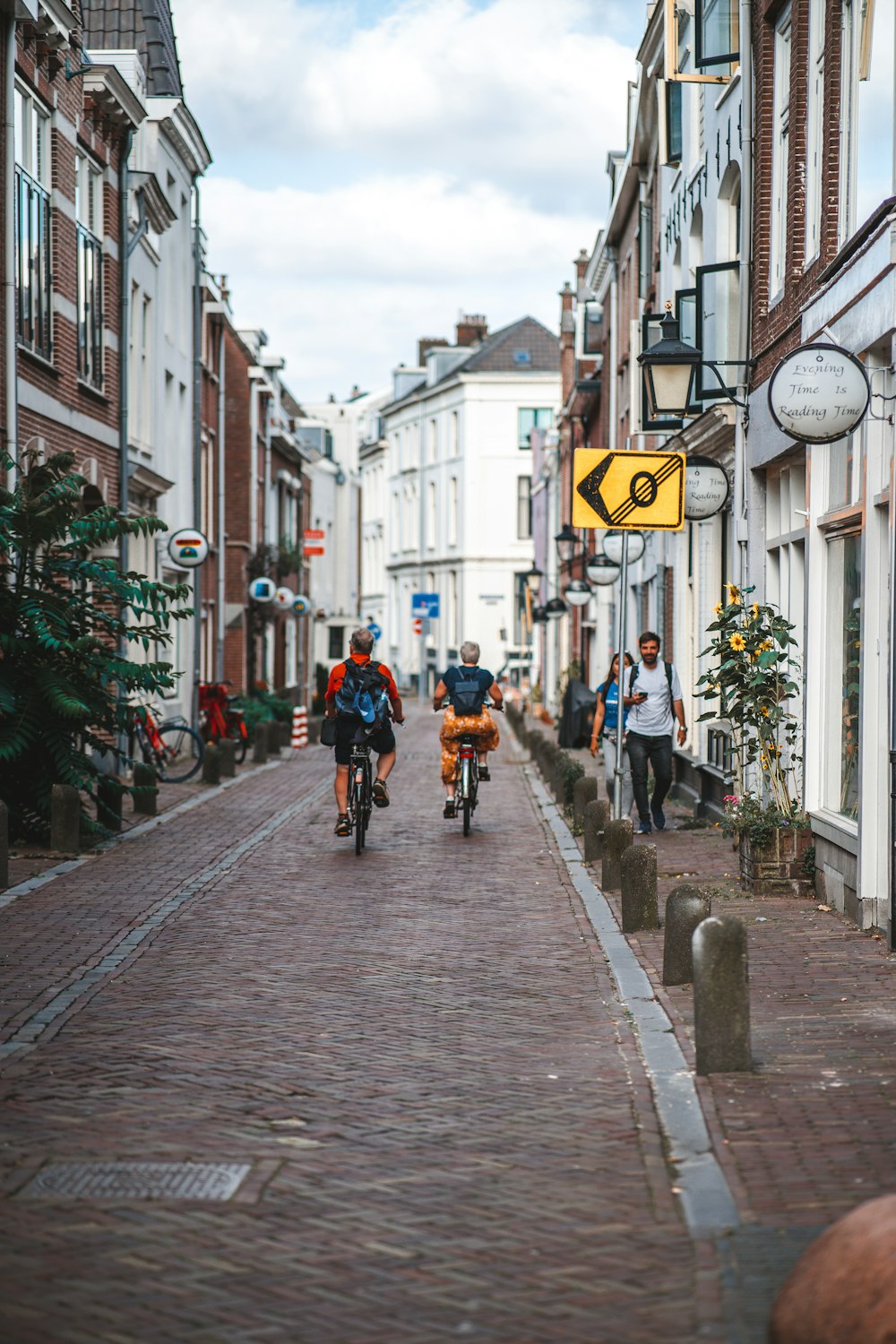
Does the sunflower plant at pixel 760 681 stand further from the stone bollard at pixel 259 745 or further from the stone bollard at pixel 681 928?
the stone bollard at pixel 259 745

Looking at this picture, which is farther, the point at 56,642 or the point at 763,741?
the point at 56,642

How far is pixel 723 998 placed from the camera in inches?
262

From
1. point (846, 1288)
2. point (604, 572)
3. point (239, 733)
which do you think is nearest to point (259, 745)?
point (239, 733)

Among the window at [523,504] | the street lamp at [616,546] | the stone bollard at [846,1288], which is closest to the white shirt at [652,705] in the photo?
the street lamp at [616,546]

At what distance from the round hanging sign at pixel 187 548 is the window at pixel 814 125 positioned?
14118 mm

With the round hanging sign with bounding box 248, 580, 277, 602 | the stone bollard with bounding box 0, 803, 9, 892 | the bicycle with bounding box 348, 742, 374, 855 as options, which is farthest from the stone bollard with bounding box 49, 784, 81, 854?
the round hanging sign with bounding box 248, 580, 277, 602

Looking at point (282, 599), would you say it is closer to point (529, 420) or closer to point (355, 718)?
point (355, 718)

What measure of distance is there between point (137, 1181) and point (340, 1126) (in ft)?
2.88

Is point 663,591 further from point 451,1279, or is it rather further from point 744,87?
point 451,1279

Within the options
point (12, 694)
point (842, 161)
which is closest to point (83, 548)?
point (12, 694)

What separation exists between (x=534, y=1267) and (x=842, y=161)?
8.72m

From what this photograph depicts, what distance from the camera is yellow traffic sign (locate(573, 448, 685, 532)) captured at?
12648 millimetres

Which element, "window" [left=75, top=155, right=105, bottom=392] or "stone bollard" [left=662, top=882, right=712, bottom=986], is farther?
"window" [left=75, top=155, right=105, bottom=392]

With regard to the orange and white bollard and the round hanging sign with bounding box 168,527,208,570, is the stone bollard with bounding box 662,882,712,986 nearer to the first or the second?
the round hanging sign with bounding box 168,527,208,570
